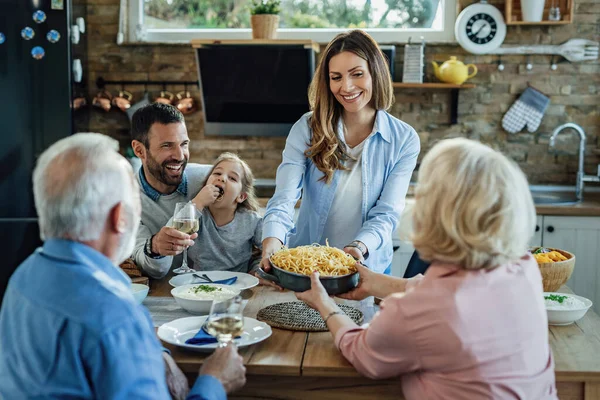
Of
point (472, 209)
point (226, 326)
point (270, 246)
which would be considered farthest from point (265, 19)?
point (472, 209)

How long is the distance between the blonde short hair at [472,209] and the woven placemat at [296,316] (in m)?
0.56

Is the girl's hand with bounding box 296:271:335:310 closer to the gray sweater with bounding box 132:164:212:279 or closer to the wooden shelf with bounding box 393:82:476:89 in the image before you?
the gray sweater with bounding box 132:164:212:279

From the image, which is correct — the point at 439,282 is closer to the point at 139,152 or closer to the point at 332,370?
the point at 332,370

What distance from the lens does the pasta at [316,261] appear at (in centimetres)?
194

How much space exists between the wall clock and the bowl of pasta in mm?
→ 2731

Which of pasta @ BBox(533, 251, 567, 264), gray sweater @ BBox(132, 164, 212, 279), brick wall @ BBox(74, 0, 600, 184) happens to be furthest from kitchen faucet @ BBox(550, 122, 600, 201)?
gray sweater @ BBox(132, 164, 212, 279)

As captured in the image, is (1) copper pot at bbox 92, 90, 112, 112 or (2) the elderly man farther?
(1) copper pot at bbox 92, 90, 112, 112

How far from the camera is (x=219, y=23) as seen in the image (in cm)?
473

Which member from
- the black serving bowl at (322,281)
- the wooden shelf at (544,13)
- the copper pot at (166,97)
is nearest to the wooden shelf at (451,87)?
the wooden shelf at (544,13)

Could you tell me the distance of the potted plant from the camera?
4266 mm

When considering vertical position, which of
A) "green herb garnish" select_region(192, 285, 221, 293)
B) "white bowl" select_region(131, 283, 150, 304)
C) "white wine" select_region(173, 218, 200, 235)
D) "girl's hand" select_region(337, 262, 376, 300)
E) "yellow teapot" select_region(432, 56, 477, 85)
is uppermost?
"yellow teapot" select_region(432, 56, 477, 85)

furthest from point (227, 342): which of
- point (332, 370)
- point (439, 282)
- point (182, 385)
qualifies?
point (439, 282)

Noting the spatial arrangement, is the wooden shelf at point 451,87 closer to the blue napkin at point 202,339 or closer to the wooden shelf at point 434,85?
the wooden shelf at point 434,85

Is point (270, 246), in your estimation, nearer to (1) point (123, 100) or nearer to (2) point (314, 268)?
(2) point (314, 268)
